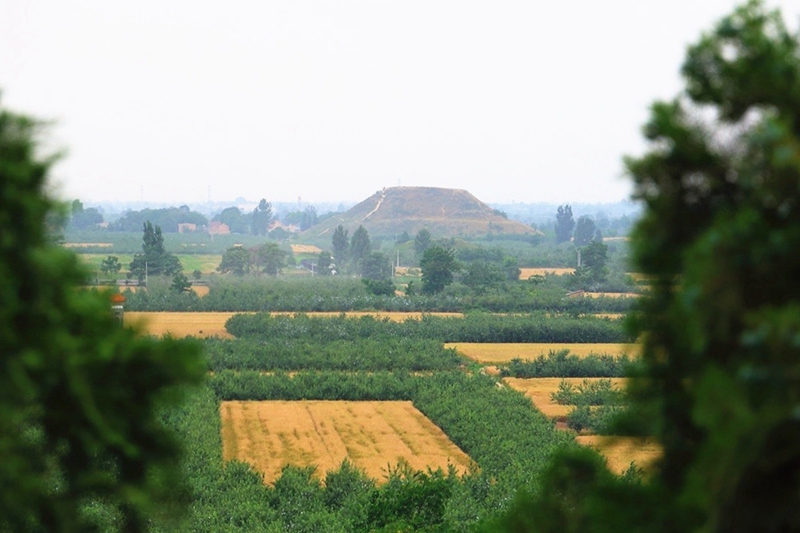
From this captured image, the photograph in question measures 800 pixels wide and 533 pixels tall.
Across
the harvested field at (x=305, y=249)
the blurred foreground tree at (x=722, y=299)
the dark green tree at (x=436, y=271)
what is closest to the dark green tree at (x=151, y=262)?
the dark green tree at (x=436, y=271)

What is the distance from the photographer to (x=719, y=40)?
4344 millimetres

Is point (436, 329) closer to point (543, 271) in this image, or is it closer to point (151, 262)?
point (151, 262)

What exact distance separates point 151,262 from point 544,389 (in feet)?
140

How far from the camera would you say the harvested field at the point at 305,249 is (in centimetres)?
11400

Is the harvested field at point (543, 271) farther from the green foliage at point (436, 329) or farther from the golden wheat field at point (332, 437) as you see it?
the golden wheat field at point (332, 437)

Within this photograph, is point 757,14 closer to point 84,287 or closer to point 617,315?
point 84,287

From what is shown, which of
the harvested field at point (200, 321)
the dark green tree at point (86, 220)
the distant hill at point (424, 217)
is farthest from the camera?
the dark green tree at point (86, 220)

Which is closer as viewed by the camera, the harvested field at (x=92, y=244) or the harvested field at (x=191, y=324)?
the harvested field at (x=191, y=324)

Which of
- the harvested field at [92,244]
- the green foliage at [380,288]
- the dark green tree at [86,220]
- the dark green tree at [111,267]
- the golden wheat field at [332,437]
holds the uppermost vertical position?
the dark green tree at [86,220]

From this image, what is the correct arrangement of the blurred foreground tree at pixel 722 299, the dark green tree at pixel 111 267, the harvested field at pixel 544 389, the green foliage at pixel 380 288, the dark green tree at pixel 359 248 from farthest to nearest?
the dark green tree at pixel 359 248
the dark green tree at pixel 111 267
the green foliage at pixel 380 288
the harvested field at pixel 544 389
the blurred foreground tree at pixel 722 299

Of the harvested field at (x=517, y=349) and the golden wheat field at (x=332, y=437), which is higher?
the harvested field at (x=517, y=349)

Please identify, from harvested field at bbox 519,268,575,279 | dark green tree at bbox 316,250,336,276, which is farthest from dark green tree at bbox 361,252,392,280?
harvested field at bbox 519,268,575,279

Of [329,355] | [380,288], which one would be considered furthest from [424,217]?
[329,355]

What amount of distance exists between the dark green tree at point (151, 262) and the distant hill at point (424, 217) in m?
69.5
